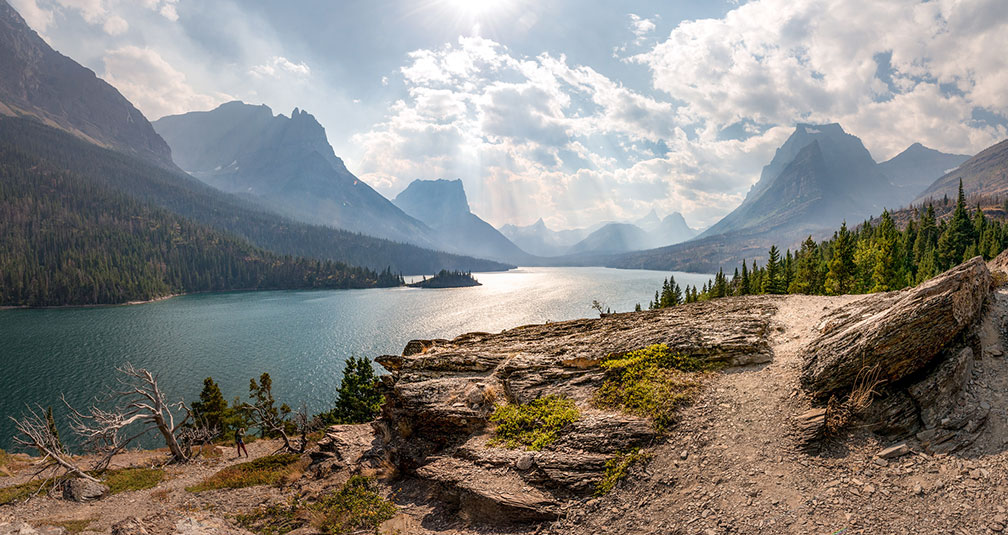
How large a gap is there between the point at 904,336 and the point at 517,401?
1225cm

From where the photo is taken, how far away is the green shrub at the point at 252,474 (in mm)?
19750

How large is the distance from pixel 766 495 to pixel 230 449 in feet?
123

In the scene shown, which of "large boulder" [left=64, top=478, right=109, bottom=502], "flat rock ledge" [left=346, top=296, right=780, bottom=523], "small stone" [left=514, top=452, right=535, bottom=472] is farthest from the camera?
"large boulder" [left=64, top=478, right=109, bottom=502]

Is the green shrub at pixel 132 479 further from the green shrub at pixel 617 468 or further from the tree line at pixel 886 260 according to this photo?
the tree line at pixel 886 260

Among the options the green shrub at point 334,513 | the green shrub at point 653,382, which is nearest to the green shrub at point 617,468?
the green shrub at point 653,382

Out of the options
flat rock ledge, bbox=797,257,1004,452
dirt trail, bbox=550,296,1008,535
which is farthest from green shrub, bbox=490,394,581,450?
flat rock ledge, bbox=797,257,1004,452

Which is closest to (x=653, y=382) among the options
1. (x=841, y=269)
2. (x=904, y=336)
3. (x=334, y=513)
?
(x=904, y=336)

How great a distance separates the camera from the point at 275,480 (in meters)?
19.8

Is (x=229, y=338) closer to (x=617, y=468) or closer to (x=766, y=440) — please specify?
(x=617, y=468)

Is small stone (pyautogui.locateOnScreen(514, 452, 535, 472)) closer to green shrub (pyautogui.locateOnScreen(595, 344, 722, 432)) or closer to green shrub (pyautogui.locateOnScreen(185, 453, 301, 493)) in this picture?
green shrub (pyautogui.locateOnScreen(595, 344, 722, 432))

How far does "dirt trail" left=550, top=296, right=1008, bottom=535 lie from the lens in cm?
778

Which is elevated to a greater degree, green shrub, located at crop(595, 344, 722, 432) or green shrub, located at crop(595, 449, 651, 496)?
green shrub, located at crop(595, 344, 722, 432)

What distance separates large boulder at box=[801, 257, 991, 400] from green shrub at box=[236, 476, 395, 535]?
14981 millimetres

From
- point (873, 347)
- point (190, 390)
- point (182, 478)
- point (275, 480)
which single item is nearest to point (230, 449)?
point (182, 478)
